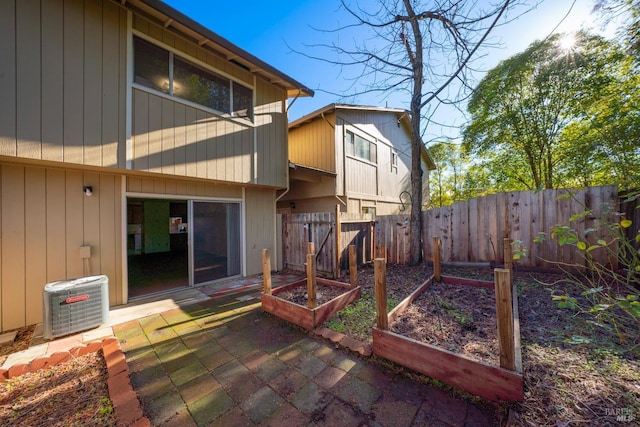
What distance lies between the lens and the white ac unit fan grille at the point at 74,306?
306 cm

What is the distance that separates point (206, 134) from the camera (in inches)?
197

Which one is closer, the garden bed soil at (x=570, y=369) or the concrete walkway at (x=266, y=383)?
the garden bed soil at (x=570, y=369)

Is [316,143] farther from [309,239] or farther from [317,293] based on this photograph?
[317,293]

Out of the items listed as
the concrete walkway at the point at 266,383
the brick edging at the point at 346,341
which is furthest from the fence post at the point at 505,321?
the brick edging at the point at 346,341

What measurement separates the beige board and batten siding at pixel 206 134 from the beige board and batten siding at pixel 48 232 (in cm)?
96

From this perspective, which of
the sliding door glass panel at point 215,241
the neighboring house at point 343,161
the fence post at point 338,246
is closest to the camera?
the sliding door glass panel at point 215,241

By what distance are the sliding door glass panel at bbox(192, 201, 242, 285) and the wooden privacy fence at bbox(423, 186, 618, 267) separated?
4.87 m

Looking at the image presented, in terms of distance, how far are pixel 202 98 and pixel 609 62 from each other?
37.5 feet

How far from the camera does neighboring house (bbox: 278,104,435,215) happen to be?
8062mm

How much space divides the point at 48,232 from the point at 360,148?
8595 millimetres

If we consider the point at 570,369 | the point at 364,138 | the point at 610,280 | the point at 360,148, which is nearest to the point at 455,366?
the point at 570,369

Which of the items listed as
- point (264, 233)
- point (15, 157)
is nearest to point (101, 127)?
point (15, 157)

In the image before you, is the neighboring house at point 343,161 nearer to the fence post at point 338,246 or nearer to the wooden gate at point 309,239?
the wooden gate at point 309,239

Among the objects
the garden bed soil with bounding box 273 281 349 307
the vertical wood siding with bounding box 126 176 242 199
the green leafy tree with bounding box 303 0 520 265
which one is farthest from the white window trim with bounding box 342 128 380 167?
the garden bed soil with bounding box 273 281 349 307
